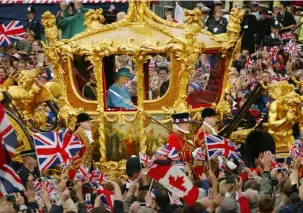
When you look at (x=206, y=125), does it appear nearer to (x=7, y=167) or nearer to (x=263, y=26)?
(x=7, y=167)

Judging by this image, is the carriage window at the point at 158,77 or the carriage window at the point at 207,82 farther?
the carriage window at the point at 207,82

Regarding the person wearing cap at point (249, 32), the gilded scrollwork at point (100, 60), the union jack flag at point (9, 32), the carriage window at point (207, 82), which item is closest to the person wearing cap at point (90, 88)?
the gilded scrollwork at point (100, 60)

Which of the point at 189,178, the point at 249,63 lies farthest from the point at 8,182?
the point at 249,63

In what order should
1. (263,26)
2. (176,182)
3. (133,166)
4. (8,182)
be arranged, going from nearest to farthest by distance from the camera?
(176,182) → (8,182) → (133,166) → (263,26)

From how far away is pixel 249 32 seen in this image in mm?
Answer: 36719

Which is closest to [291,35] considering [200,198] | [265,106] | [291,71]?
[291,71]

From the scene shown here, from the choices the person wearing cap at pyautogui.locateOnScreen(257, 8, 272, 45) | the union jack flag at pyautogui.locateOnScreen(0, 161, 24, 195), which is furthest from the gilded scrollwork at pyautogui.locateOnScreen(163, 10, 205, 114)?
the person wearing cap at pyautogui.locateOnScreen(257, 8, 272, 45)

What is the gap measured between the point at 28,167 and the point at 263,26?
14.2 metres

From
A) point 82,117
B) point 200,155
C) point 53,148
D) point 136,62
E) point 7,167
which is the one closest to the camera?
point 7,167

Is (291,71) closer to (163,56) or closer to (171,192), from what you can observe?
(163,56)

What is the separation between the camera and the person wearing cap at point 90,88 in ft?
90.0

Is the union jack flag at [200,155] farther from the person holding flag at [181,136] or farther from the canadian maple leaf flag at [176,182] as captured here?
the canadian maple leaf flag at [176,182]

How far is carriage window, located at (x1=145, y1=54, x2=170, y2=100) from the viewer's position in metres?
27.2

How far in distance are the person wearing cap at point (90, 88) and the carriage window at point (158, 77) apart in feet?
2.95
